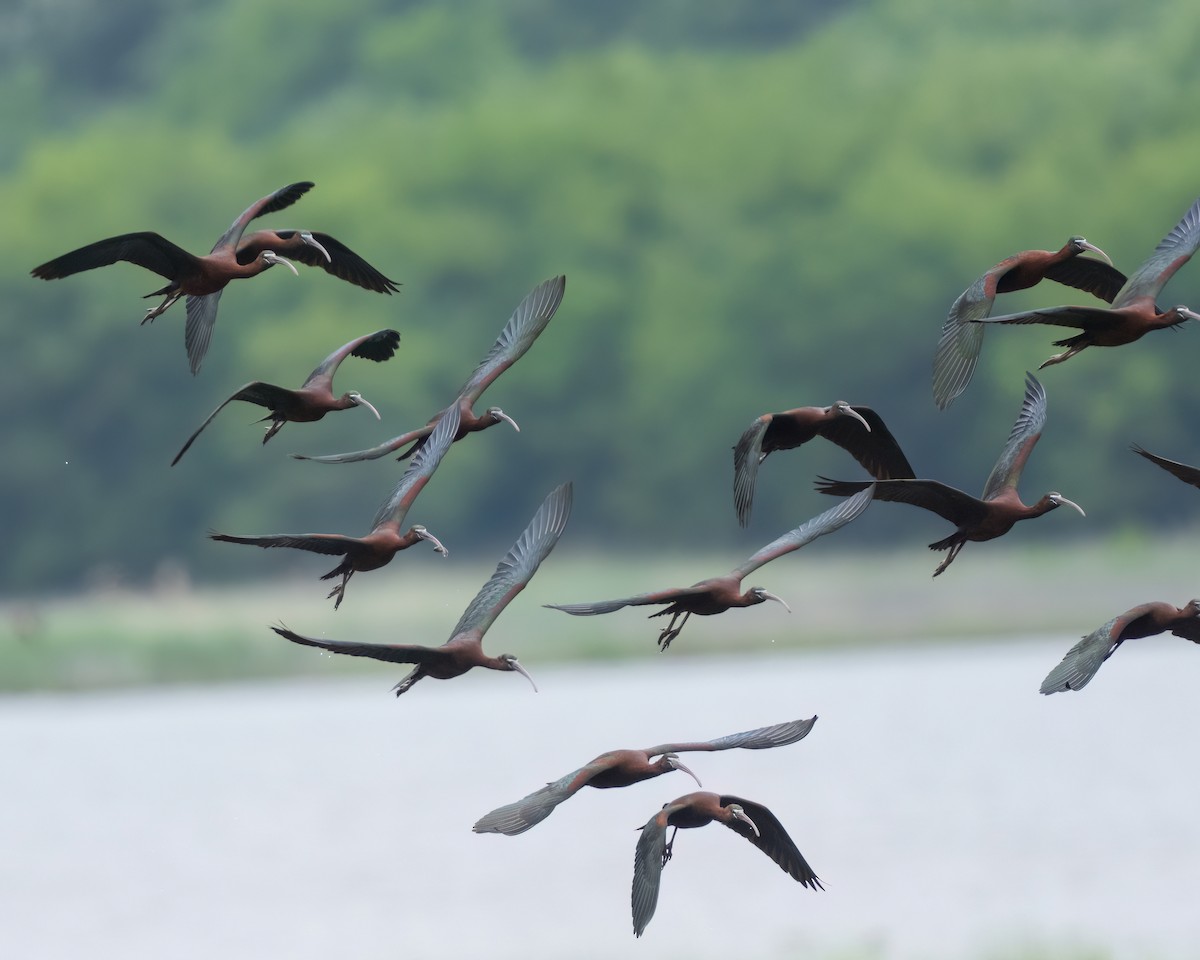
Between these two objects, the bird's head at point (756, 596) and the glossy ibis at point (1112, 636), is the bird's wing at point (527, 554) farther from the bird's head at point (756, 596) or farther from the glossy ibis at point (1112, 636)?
the glossy ibis at point (1112, 636)

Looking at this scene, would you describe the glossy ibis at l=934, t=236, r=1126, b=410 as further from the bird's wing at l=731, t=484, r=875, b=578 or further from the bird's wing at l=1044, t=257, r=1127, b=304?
the bird's wing at l=731, t=484, r=875, b=578

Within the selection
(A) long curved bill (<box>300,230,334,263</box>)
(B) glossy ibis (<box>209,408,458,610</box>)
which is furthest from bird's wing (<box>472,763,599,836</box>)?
(A) long curved bill (<box>300,230,334,263</box>)

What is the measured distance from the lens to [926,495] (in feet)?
39.8

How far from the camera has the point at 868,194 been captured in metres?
49.5

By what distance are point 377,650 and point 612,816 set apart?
17414 millimetres

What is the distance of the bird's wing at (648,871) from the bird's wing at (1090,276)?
373cm

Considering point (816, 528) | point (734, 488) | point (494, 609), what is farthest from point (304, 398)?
point (816, 528)

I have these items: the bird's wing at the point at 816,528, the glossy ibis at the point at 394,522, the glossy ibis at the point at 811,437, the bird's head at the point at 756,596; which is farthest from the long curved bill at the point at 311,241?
the bird's wing at the point at 816,528

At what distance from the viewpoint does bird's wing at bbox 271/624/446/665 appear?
1062 cm

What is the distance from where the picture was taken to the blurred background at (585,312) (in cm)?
3978

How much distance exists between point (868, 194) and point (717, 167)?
3.87m

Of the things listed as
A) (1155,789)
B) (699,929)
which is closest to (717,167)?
(1155,789)

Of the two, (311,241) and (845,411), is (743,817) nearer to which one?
(845,411)

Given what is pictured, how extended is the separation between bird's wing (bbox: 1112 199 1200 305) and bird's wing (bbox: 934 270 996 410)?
821mm
